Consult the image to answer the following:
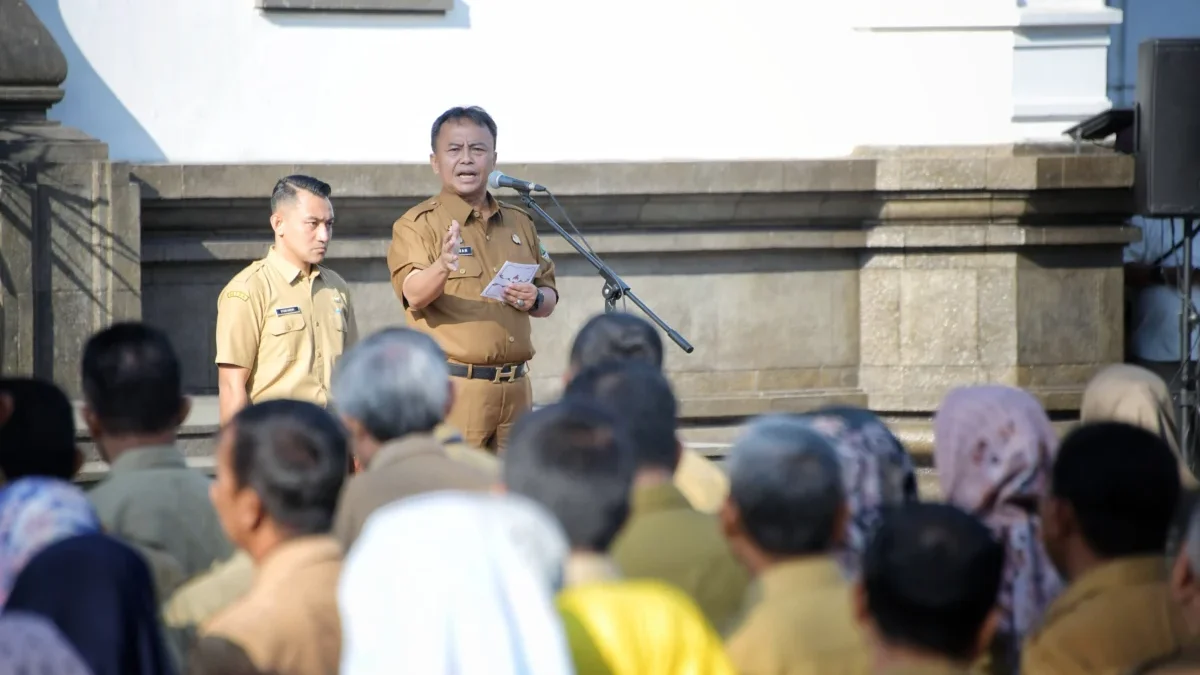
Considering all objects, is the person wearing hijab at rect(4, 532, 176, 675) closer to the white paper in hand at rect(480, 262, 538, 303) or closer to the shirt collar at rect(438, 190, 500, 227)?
the white paper in hand at rect(480, 262, 538, 303)

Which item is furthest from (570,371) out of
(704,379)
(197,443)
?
(704,379)

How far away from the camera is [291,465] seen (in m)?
3.09

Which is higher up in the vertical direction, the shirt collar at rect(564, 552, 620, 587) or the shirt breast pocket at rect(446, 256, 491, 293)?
the shirt breast pocket at rect(446, 256, 491, 293)

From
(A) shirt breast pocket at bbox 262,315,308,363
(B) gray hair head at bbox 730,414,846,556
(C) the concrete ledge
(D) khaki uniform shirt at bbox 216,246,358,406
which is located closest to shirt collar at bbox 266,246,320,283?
(D) khaki uniform shirt at bbox 216,246,358,406

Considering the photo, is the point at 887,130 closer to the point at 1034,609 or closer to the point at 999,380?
the point at 999,380

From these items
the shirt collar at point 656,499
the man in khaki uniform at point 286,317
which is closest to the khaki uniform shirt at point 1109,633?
the shirt collar at point 656,499

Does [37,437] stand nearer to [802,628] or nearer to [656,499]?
[656,499]

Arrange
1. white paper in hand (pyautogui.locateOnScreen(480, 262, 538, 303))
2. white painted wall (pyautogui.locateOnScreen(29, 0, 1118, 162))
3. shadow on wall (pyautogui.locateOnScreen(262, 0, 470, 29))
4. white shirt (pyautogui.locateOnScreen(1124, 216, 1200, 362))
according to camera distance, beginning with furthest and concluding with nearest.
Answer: white shirt (pyautogui.locateOnScreen(1124, 216, 1200, 362)), shadow on wall (pyautogui.locateOnScreen(262, 0, 470, 29)), white painted wall (pyautogui.locateOnScreen(29, 0, 1118, 162)), white paper in hand (pyautogui.locateOnScreen(480, 262, 538, 303))

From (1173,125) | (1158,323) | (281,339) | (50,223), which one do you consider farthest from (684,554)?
(1158,323)

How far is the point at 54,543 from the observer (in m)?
2.71

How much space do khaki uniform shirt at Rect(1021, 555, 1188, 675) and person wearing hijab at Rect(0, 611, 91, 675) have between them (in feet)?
5.58

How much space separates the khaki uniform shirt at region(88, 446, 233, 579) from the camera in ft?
11.8

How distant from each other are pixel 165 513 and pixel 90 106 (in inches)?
190

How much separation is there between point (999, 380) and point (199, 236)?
3.65m
